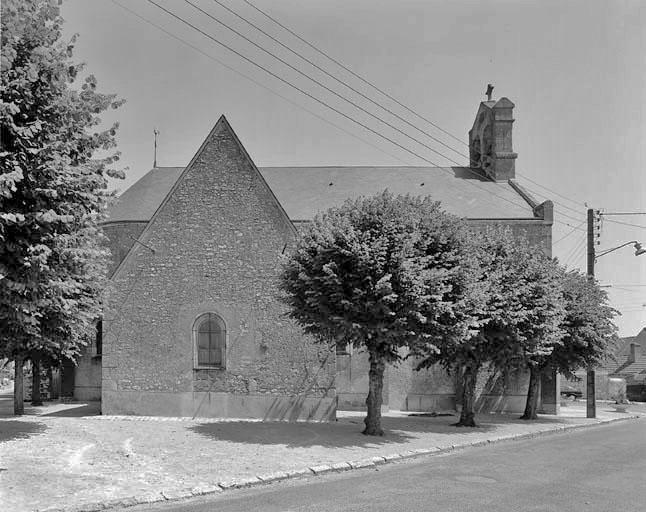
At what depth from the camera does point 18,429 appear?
15156 millimetres

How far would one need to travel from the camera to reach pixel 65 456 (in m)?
11.7

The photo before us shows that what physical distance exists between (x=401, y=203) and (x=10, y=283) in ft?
33.2

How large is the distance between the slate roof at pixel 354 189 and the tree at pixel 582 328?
24.2 feet

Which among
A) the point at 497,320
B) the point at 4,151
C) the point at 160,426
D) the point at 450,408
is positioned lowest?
the point at 450,408

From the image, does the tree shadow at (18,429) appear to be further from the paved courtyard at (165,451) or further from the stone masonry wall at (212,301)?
the stone masonry wall at (212,301)

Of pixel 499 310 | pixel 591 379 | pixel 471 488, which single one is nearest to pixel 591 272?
pixel 591 379

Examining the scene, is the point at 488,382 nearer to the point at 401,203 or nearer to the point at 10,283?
the point at 401,203

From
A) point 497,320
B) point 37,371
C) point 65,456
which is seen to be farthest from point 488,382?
point 65,456

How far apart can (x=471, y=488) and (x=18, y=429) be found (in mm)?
10977

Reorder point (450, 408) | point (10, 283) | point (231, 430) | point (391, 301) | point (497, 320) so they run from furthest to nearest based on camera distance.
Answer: point (450, 408) < point (497, 320) < point (231, 430) < point (391, 301) < point (10, 283)

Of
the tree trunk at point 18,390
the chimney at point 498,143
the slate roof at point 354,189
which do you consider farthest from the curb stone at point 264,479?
the chimney at point 498,143

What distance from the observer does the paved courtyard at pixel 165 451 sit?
920cm

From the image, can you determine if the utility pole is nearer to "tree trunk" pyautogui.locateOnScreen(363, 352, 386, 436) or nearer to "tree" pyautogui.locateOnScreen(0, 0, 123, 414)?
"tree trunk" pyautogui.locateOnScreen(363, 352, 386, 436)

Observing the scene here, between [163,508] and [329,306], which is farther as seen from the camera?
[329,306]
